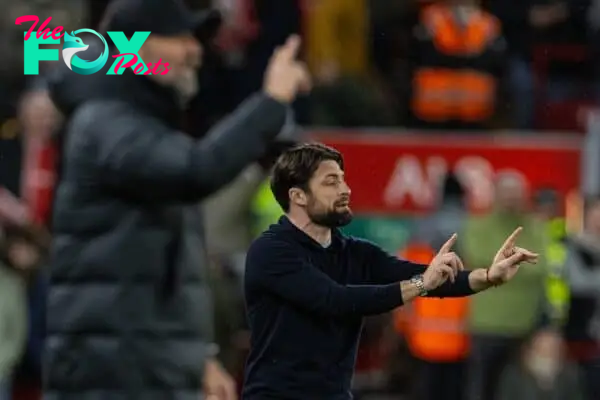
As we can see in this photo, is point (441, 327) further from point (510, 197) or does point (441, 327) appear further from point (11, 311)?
point (11, 311)

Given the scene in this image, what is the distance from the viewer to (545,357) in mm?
9508

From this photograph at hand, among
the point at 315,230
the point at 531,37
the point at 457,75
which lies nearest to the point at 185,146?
the point at 315,230

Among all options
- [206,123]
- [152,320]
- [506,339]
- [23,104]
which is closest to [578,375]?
[506,339]

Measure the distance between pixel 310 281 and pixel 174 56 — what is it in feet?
3.19

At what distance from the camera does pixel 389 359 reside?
381 inches

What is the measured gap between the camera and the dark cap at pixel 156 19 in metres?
4.87

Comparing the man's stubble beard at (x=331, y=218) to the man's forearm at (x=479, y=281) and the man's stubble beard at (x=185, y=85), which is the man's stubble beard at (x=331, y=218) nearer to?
the man's forearm at (x=479, y=281)

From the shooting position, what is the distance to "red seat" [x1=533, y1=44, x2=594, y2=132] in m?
11.3

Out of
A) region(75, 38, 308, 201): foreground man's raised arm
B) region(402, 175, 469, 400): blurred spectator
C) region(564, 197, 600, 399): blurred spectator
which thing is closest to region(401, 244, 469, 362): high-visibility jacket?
region(402, 175, 469, 400): blurred spectator

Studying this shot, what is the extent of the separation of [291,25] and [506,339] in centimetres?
237

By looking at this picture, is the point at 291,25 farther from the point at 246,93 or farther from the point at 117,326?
→ the point at 117,326

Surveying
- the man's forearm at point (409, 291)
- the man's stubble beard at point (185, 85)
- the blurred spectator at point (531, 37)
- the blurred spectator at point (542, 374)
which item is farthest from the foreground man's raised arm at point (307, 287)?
the blurred spectator at point (531, 37)

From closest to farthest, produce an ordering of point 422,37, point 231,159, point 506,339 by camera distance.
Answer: point 231,159 → point 506,339 → point 422,37

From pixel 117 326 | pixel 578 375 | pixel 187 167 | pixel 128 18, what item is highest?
pixel 128 18
